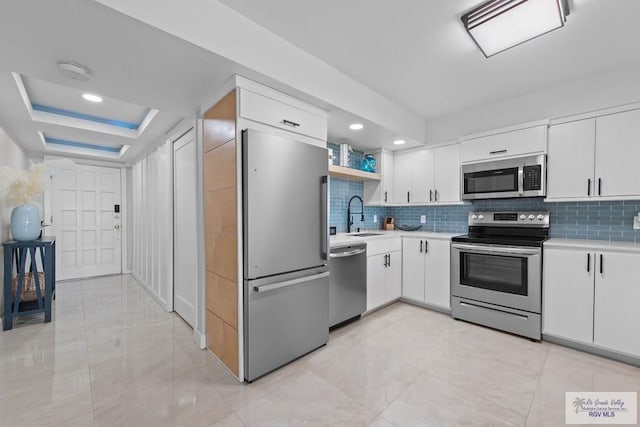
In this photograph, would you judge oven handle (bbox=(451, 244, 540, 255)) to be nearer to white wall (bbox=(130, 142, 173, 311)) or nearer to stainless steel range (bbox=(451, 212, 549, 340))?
stainless steel range (bbox=(451, 212, 549, 340))

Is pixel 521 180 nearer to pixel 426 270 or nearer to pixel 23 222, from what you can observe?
pixel 426 270

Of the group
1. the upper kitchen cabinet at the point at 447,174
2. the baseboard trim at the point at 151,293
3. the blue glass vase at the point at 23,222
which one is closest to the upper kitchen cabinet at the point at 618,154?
the upper kitchen cabinet at the point at 447,174

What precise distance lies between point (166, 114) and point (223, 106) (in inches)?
46.1

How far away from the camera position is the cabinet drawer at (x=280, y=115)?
77.8 inches

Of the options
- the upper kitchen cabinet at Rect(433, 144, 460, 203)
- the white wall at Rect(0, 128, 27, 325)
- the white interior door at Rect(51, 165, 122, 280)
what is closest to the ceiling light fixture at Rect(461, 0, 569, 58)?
the upper kitchen cabinet at Rect(433, 144, 460, 203)

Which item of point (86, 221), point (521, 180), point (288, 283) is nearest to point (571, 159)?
point (521, 180)

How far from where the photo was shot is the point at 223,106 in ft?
6.95

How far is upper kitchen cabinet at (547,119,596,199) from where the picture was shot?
8.32 feet

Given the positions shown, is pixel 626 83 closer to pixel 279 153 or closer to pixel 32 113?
pixel 279 153

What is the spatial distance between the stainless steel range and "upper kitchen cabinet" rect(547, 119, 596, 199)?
14.9 inches

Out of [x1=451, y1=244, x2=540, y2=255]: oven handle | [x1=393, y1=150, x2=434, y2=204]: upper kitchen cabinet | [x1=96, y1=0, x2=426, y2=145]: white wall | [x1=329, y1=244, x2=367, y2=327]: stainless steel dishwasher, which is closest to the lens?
[x1=96, y1=0, x2=426, y2=145]: white wall

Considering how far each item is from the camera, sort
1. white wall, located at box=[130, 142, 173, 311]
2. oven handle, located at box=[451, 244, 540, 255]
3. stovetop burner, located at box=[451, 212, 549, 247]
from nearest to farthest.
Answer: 1. oven handle, located at box=[451, 244, 540, 255]
2. stovetop burner, located at box=[451, 212, 549, 247]
3. white wall, located at box=[130, 142, 173, 311]

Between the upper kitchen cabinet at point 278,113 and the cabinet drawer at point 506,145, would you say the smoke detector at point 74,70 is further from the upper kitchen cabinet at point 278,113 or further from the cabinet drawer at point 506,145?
the cabinet drawer at point 506,145

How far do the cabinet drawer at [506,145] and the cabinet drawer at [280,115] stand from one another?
1901 millimetres
